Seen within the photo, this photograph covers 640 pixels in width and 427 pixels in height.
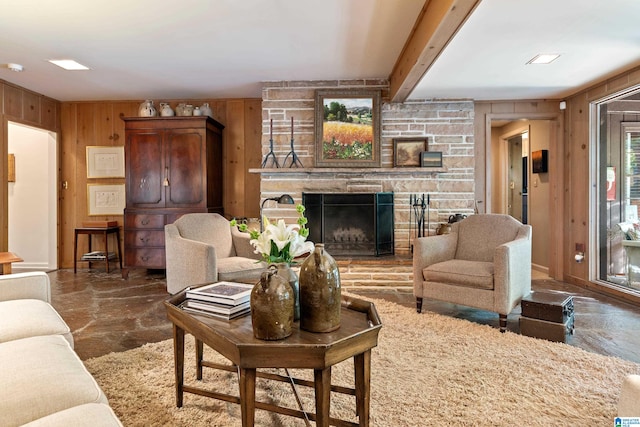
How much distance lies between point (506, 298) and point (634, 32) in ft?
7.54

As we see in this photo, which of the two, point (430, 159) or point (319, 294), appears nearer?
point (319, 294)

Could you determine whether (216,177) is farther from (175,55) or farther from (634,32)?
(634,32)

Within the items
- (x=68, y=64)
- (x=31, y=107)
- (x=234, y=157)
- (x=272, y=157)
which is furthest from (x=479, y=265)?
(x=31, y=107)

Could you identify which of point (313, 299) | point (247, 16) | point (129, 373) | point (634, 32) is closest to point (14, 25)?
point (247, 16)

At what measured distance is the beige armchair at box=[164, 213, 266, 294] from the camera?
8.98ft

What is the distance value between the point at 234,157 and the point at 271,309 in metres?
4.39

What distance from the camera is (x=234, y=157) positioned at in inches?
211

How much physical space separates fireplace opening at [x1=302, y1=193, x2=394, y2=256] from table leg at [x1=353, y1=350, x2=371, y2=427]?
3.02 m

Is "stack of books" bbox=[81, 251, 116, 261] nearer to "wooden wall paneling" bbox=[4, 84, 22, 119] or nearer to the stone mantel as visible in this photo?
"wooden wall paneling" bbox=[4, 84, 22, 119]

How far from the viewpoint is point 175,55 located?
3.70 metres

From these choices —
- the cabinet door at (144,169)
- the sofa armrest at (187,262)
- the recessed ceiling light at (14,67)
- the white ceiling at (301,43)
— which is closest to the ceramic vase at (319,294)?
the sofa armrest at (187,262)

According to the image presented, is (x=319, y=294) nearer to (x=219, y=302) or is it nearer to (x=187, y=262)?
(x=219, y=302)

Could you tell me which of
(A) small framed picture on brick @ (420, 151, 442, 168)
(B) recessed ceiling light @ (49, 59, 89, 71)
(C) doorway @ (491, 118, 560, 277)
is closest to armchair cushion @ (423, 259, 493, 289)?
(A) small framed picture on brick @ (420, 151, 442, 168)

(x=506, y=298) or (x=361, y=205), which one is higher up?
(x=361, y=205)
